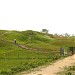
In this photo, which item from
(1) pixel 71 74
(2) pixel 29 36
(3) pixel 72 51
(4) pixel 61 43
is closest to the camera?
(1) pixel 71 74

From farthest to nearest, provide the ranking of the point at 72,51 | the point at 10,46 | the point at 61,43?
1. the point at 61,43
2. the point at 10,46
3. the point at 72,51

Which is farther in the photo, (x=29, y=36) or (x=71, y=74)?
(x=29, y=36)

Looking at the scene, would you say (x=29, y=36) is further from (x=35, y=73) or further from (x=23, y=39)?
(x=35, y=73)

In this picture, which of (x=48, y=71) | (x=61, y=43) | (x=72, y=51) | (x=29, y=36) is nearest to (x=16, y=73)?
(x=48, y=71)

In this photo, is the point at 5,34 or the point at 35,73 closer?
the point at 35,73

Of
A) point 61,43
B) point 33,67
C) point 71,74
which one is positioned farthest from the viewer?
point 61,43

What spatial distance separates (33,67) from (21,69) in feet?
8.10

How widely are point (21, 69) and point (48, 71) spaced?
2.77 meters

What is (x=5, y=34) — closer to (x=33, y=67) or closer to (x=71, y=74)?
(x=33, y=67)

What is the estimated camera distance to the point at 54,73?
28453 millimetres

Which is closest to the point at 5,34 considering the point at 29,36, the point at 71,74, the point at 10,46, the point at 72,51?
the point at 29,36

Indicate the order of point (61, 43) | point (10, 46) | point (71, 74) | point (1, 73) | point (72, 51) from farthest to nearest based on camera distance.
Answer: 1. point (61, 43)
2. point (10, 46)
3. point (72, 51)
4. point (1, 73)
5. point (71, 74)

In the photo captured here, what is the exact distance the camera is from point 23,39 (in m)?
94.1

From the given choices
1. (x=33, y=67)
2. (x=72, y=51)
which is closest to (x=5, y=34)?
(x=72, y=51)
